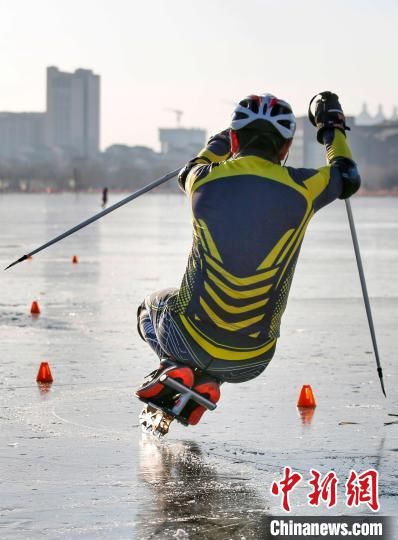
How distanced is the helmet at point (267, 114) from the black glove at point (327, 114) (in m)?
0.53

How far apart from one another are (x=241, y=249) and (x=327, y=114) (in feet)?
3.88

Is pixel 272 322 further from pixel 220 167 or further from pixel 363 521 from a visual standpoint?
pixel 363 521

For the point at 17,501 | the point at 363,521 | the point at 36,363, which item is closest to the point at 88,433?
the point at 17,501

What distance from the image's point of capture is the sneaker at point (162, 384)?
7480mm

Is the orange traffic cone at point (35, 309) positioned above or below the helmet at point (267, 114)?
below

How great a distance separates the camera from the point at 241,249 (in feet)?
24.0

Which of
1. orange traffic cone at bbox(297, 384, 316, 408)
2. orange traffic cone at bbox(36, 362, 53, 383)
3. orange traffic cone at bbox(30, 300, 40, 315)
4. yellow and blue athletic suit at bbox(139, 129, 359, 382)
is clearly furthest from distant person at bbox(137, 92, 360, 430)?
orange traffic cone at bbox(30, 300, 40, 315)

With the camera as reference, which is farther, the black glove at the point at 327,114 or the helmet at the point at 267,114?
the black glove at the point at 327,114

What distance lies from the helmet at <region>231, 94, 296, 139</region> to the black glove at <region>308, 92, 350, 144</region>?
0.53 metres

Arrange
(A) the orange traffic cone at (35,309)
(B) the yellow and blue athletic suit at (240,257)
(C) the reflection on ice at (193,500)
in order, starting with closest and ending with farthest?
(C) the reflection on ice at (193,500), (B) the yellow and blue athletic suit at (240,257), (A) the orange traffic cone at (35,309)

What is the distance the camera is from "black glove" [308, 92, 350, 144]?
8016 mm

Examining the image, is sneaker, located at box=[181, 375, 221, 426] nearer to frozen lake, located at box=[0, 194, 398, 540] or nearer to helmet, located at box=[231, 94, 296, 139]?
frozen lake, located at box=[0, 194, 398, 540]

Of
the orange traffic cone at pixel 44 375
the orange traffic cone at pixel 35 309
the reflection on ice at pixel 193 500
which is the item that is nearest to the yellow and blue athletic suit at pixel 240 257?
the reflection on ice at pixel 193 500

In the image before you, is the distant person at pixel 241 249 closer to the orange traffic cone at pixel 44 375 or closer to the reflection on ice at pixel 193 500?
the reflection on ice at pixel 193 500
